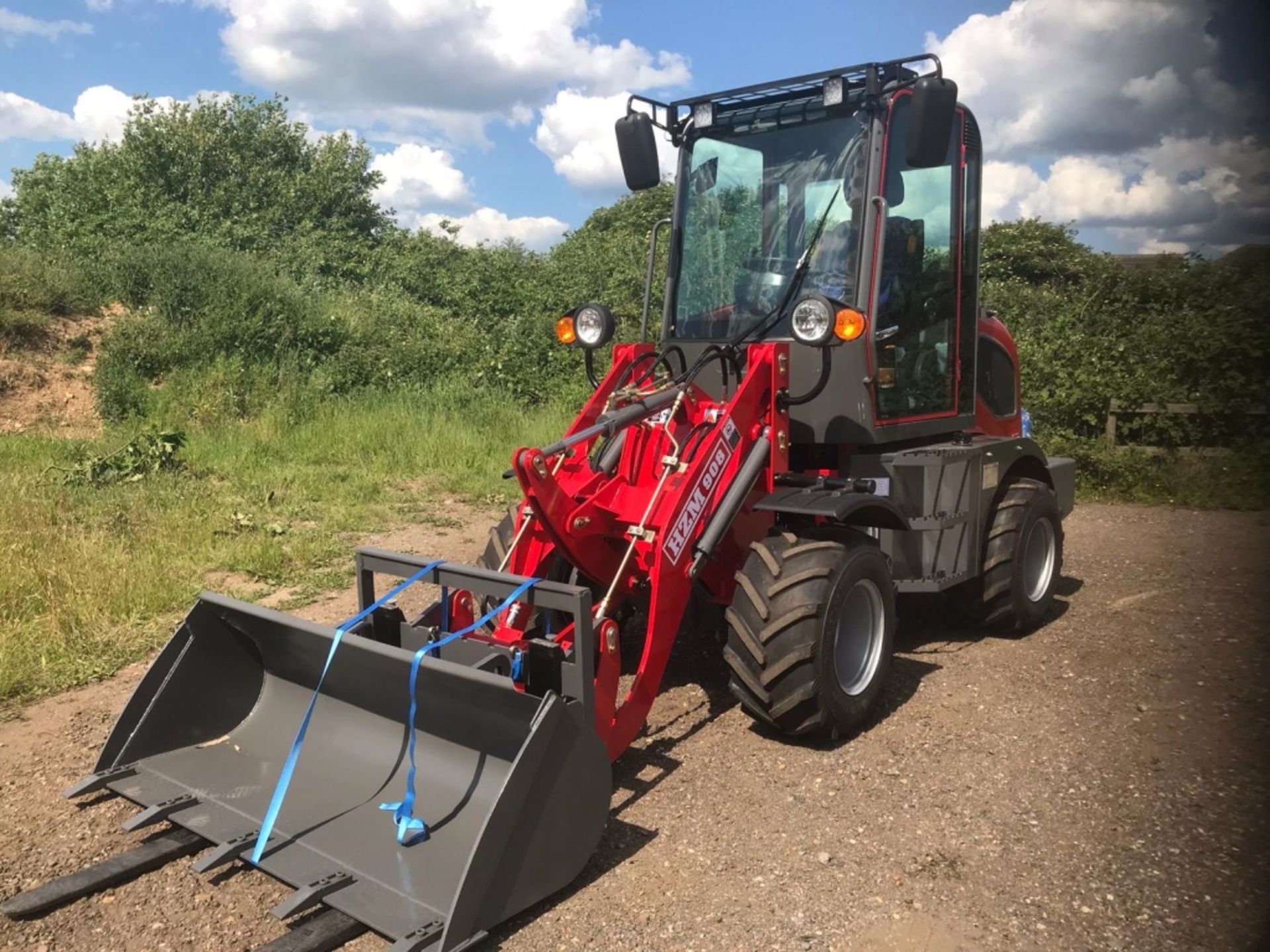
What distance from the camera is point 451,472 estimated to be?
35.6 feet

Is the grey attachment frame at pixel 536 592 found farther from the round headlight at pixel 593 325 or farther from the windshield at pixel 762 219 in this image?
the windshield at pixel 762 219

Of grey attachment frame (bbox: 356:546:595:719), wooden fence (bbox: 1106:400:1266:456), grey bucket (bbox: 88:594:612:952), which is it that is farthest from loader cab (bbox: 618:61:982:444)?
wooden fence (bbox: 1106:400:1266:456)

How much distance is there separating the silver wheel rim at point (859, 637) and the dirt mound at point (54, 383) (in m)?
10.6

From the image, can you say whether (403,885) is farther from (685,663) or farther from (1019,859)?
(685,663)

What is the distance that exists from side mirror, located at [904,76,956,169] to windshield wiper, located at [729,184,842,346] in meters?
0.77

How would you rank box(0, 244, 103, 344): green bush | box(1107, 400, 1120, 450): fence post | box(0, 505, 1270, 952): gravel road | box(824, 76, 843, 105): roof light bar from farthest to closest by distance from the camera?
box(0, 244, 103, 344): green bush, box(1107, 400, 1120, 450): fence post, box(824, 76, 843, 105): roof light bar, box(0, 505, 1270, 952): gravel road

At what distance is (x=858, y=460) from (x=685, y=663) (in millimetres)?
1395

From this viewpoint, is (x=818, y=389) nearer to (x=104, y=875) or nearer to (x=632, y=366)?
(x=632, y=366)

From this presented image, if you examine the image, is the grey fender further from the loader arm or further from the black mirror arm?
the black mirror arm

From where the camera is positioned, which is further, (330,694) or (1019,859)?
(330,694)

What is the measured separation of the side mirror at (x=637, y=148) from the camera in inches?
212

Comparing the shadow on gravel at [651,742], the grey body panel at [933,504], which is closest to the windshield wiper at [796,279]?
the grey body panel at [933,504]

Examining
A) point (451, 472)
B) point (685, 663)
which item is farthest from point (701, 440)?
point (451, 472)

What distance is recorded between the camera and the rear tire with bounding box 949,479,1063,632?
5750 millimetres
